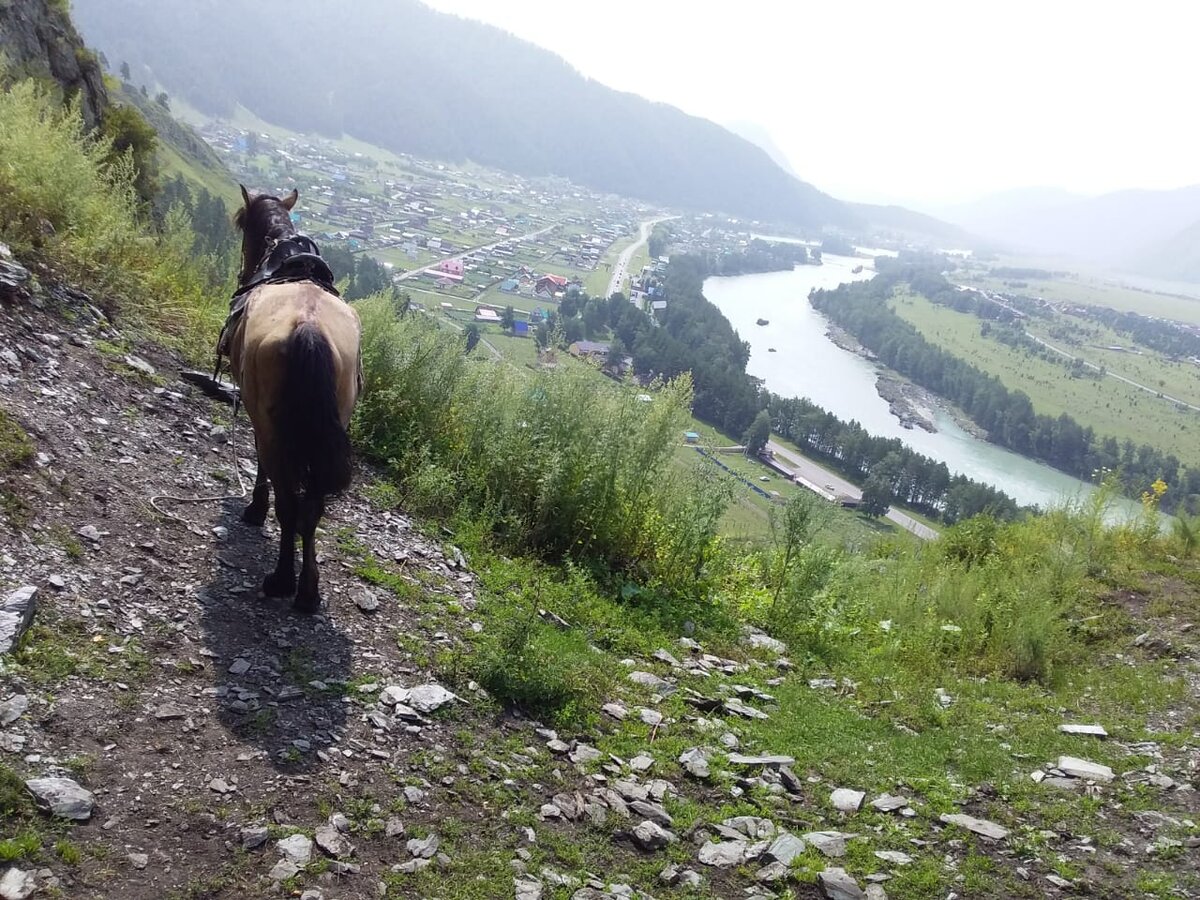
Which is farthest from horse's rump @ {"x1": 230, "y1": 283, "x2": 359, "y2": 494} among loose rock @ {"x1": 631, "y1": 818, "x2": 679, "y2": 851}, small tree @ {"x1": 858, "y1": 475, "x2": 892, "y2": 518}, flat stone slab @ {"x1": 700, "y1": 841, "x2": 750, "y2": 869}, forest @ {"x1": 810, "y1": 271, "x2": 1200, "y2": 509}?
forest @ {"x1": 810, "y1": 271, "x2": 1200, "y2": 509}

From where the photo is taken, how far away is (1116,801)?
17.6 ft

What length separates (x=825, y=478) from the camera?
5741cm

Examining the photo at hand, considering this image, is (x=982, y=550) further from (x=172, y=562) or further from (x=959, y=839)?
(x=172, y=562)

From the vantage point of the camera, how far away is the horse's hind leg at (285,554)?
518 cm

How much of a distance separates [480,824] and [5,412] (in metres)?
4.61

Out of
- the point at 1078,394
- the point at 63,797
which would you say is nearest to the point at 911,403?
the point at 1078,394

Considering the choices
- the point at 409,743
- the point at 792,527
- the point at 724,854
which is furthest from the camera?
the point at 792,527

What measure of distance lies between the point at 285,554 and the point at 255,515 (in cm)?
111

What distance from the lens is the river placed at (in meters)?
68.5

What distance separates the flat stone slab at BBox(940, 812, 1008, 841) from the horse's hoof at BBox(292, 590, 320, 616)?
4.59m

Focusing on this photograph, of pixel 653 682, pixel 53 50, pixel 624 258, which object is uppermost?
pixel 624 258

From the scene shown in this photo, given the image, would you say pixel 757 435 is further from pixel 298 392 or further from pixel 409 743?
pixel 409 743

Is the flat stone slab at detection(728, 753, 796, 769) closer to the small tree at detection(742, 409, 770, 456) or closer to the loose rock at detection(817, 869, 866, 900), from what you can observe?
the loose rock at detection(817, 869, 866, 900)

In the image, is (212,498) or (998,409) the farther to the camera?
(998,409)
